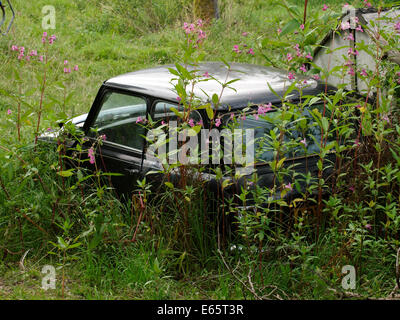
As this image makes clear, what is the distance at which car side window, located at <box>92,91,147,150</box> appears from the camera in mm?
4766

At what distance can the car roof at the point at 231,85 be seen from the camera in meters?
4.27

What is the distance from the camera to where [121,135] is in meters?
4.90

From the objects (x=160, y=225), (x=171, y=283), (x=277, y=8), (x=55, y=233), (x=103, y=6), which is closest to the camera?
(x=171, y=283)

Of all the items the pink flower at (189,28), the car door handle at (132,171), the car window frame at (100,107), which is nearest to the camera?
the pink flower at (189,28)

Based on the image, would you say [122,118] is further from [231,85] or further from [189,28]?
[189,28]

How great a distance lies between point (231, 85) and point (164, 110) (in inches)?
22.0

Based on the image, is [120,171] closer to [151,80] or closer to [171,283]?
[151,80]

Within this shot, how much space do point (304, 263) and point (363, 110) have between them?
1095 mm

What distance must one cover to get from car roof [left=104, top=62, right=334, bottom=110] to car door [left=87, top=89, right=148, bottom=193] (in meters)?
0.13

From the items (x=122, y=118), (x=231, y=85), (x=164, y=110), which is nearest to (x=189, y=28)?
(x=231, y=85)

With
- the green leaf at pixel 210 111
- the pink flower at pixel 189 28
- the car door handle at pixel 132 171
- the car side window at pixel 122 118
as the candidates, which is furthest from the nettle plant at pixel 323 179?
the car side window at pixel 122 118

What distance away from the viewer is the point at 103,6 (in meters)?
14.4

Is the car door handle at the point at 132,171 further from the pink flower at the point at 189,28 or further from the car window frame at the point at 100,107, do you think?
the pink flower at the point at 189,28
